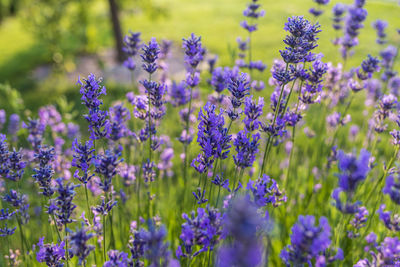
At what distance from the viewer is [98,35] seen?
15.1 meters

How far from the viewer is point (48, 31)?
907 cm

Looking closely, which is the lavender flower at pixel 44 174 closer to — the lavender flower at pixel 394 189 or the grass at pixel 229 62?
the grass at pixel 229 62

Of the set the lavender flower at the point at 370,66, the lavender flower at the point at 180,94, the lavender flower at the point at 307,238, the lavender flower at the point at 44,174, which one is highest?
the lavender flower at the point at 370,66

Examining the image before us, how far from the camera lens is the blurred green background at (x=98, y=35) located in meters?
8.33

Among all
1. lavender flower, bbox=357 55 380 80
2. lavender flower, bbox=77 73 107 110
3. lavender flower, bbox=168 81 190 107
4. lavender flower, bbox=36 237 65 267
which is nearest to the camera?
lavender flower, bbox=36 237 65 267

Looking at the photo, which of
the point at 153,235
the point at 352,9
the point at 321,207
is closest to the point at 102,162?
the point at 153,235

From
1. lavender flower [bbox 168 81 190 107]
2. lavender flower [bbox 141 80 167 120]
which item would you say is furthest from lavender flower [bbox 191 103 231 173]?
lavender flower [bbox 168 81 190 107]

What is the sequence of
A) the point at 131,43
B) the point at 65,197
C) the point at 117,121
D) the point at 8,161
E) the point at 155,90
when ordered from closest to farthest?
the point at 65,197
the point at 8,161
the point at 155,90
the point at 117,121
the point at 131,43

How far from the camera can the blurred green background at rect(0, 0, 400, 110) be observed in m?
8.33

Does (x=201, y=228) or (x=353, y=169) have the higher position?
(x=353, y=169)

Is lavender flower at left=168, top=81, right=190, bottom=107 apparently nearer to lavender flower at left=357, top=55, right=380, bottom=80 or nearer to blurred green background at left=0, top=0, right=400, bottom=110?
lavender flower at left=357, top=55, right=380, bottom=80

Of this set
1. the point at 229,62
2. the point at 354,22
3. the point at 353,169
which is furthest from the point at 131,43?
the point at 229,62

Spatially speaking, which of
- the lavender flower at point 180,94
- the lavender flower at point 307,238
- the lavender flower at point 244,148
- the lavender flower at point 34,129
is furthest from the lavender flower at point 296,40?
the lavender flower at point 34,129

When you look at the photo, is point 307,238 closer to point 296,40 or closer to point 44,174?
point 296,40
